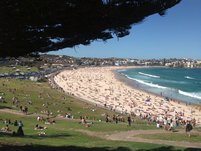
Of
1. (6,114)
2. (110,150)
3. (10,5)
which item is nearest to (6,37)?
(10,5)

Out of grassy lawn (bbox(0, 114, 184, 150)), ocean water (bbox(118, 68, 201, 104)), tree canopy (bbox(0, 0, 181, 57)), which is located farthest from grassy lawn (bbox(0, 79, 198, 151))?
ocean water (bbox(118, 68, 201, 104))

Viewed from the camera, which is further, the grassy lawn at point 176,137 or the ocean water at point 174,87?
the ocean water at point 174,87

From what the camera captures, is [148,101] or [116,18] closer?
[116,18]

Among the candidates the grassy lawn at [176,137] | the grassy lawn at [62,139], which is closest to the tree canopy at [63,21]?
the grassy lawn at [62,139]

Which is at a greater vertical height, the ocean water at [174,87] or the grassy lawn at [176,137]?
the grassy lawn at [176,137]

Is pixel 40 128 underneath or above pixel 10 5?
underneath

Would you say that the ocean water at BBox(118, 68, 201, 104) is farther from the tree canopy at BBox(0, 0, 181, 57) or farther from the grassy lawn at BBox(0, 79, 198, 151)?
the tree canopy at BBox(0, 0, 181, 57)

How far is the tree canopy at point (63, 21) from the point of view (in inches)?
379

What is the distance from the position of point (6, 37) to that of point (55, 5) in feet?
5.42

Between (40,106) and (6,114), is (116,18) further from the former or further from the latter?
(40,106)

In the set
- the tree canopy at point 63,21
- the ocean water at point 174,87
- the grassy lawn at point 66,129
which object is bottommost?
the ocean water at point 174,87

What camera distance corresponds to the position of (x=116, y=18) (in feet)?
34.9

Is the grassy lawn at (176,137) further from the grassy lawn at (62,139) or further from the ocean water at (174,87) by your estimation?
the ocean water at (174,87)

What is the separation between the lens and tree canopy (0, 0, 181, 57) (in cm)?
962
